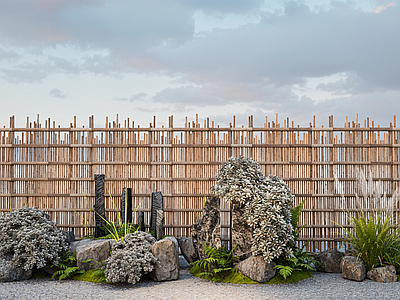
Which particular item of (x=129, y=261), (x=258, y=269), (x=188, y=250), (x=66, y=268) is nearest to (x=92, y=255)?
(x=66, y=268)

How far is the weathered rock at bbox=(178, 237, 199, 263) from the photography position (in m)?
5.41

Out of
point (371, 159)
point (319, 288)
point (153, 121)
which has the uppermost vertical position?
point (153, 121)

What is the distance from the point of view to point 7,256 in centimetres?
492

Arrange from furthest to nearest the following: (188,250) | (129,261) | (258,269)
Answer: (188,250)
(258,269)
(129,261)

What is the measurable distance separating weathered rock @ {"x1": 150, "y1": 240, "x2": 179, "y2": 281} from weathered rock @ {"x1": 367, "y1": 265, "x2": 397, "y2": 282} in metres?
2.74

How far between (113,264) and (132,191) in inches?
69.2

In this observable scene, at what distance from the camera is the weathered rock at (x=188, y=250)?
17.7 feet

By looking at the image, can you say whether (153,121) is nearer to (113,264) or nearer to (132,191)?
(132,191)

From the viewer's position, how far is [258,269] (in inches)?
185

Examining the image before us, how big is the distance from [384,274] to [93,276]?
4019 mm

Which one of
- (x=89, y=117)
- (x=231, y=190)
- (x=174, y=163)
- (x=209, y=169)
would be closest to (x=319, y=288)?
(x=231, y=190)

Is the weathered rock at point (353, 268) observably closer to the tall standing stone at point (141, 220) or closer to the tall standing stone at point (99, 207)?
the tall standing stone at point (141, 220)

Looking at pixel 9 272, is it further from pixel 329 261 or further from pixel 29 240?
pixel 329 261

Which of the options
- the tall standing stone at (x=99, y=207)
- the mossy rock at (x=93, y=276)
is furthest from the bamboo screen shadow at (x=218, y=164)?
the mossy rock at (x=93, y=276)
